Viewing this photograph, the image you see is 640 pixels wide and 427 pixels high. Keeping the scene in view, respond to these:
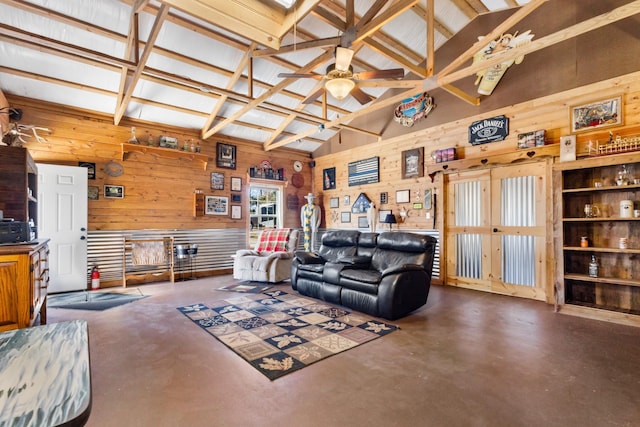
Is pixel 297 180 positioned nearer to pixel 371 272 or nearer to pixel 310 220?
pixel 310 220

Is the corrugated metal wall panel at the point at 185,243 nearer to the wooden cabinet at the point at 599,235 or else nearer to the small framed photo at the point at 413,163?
the small framed photo at the point at 413,163

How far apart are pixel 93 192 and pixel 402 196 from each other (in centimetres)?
590

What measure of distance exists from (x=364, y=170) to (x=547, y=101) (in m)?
3.63

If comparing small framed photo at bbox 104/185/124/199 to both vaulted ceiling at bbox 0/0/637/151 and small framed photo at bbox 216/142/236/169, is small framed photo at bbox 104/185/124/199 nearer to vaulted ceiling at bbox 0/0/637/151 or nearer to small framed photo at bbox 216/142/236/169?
vaulted ceiling at bbox 0/0/637/151

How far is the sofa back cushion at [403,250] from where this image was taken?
164 inches

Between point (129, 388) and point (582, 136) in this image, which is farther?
point (582, 136)

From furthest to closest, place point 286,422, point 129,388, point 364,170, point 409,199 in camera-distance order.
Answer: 1. point 364,170
2. point 409,199
3. point 129,388
4. point 286,422

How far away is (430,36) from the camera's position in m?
4.32

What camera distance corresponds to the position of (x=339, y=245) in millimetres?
5273

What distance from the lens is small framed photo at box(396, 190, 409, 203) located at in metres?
6.41

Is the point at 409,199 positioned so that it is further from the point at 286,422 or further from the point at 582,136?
the point at 286,422

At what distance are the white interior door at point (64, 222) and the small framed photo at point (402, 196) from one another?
5858mm

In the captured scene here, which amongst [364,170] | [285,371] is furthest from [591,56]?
[285,371]

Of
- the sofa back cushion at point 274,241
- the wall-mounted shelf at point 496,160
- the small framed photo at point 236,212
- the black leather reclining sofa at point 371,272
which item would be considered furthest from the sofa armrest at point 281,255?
the wall-mounted shelf at point 496,160
